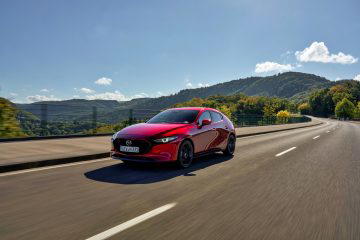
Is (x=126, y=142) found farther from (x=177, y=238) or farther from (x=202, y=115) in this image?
(x=177, y=238)

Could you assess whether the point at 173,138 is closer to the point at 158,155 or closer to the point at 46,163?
the point at 158,155

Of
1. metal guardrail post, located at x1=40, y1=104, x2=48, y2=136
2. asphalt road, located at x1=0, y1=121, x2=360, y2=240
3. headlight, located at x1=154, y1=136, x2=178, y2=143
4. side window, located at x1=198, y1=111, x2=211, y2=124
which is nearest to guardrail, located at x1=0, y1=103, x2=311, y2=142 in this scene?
metal guardrail post, located at x1=40, y1=104, x2=48, y2=136

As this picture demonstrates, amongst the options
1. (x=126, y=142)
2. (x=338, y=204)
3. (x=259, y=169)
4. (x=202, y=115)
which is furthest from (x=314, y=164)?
(x=126, y=142)

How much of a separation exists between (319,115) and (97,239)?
194 m

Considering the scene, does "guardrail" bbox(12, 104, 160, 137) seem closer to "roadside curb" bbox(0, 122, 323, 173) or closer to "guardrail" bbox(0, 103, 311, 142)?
"guardrail" bbox(0, 103, 311, 142)

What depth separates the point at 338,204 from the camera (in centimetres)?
490

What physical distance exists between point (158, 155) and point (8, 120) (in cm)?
930

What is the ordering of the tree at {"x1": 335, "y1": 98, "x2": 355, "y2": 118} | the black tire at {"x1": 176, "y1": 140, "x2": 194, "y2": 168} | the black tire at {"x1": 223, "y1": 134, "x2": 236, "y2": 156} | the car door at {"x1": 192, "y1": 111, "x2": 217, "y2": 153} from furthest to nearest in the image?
the tree at {"x1": 335, "y1": 98, "x2": 355, "y2": 118}
the black tire at {"x1": 223, "y1": 134, "x2": 236, "y2": 156}
the car door at {"x1": 192, "y1": 111, "x2": 217, "y2": 153}
the black tire at {"x1": 176, "y1": 140, "x2": 194, "y2": 168}

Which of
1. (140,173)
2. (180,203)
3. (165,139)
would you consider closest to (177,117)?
(165,139)

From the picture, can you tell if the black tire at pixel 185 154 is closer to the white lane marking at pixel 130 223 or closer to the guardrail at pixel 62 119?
the white lane marking at pixel 130 223

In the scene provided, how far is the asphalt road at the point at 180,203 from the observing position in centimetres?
363

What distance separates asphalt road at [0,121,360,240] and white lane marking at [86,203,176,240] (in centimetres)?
1

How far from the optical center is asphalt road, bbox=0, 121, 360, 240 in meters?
3.63

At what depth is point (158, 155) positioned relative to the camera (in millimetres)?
7043
